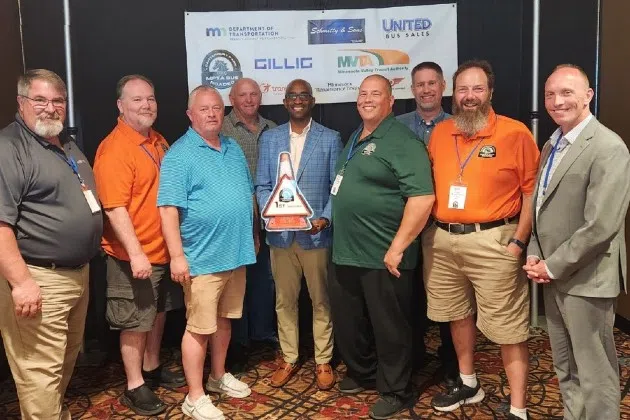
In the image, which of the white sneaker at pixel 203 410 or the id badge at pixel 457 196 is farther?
the white sneaker at pixel 203 410

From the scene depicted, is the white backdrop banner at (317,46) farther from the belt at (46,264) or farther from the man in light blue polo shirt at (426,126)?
the belt at (46,264)

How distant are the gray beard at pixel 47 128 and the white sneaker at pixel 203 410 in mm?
1513

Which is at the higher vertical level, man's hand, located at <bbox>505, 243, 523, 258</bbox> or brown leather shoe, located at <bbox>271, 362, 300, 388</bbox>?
man's hand, located at <bbox>505, 243, 523, 258</bbox>

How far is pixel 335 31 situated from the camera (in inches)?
149

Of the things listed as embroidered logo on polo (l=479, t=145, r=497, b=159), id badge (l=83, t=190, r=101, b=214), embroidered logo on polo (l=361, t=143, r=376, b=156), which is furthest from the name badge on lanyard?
embroidered logo on polo (l=479, t=145, r=497, b=159)

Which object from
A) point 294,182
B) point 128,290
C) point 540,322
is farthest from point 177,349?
point 540,322

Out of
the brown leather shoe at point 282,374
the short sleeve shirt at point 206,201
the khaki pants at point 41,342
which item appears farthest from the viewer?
the brown leather shoe at point 282,374

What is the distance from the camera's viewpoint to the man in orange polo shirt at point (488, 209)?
8.13 feet

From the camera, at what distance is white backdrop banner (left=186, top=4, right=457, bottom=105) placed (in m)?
3.75

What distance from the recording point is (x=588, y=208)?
2.10 metres

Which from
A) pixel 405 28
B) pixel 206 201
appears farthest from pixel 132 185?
pixel 405 28

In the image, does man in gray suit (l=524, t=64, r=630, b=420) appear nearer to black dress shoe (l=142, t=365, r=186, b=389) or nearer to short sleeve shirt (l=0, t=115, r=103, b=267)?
short sleeve shirt (l=0, t=115, r=103, b=267)

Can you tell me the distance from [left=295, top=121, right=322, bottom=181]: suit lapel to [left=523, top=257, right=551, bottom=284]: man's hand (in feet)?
4.39

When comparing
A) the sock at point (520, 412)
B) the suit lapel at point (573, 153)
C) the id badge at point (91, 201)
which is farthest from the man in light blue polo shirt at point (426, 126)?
the id badge at point (91, 201)
